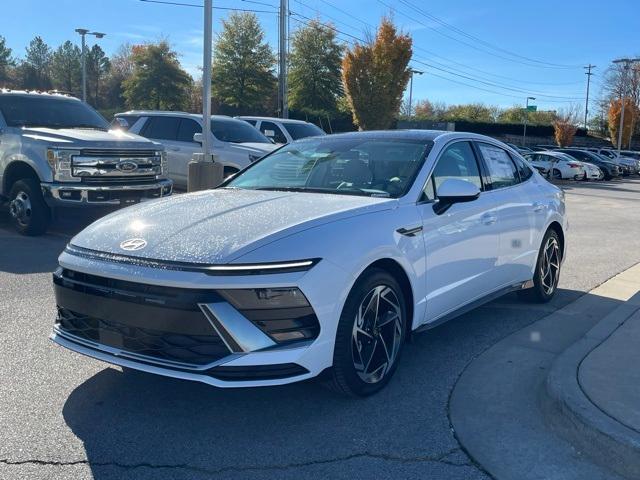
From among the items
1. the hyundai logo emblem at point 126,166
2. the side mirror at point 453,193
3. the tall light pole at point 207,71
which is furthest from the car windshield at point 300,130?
the side mirror at point 453,193

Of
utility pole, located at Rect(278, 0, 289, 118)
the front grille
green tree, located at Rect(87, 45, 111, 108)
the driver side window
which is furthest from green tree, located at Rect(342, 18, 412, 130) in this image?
green tree, located at Rect(87, 45, 111, 108)

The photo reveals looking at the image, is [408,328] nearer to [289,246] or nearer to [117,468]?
[289,246]

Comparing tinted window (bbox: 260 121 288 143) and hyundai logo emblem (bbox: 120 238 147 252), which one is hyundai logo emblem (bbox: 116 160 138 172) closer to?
hyundai logo emblem (bbox: 120 238 147 252)

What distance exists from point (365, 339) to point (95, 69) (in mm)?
77245

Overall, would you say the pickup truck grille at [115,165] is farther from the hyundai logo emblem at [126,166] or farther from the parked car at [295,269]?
the parked car at [295,269]

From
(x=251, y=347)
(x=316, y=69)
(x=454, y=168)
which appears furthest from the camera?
(x=316, y=69)

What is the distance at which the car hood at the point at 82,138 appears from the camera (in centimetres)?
874

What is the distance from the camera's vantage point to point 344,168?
4.92 meters

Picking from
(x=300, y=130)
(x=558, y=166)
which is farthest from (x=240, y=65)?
(x=300, y=130)

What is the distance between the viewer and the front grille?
334cm

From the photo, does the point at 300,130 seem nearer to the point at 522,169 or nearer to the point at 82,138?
the point at 82,138

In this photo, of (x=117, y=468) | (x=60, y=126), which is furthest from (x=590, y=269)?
(x=60, y=126)

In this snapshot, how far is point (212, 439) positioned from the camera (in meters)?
3.46

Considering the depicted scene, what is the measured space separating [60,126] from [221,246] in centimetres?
742
